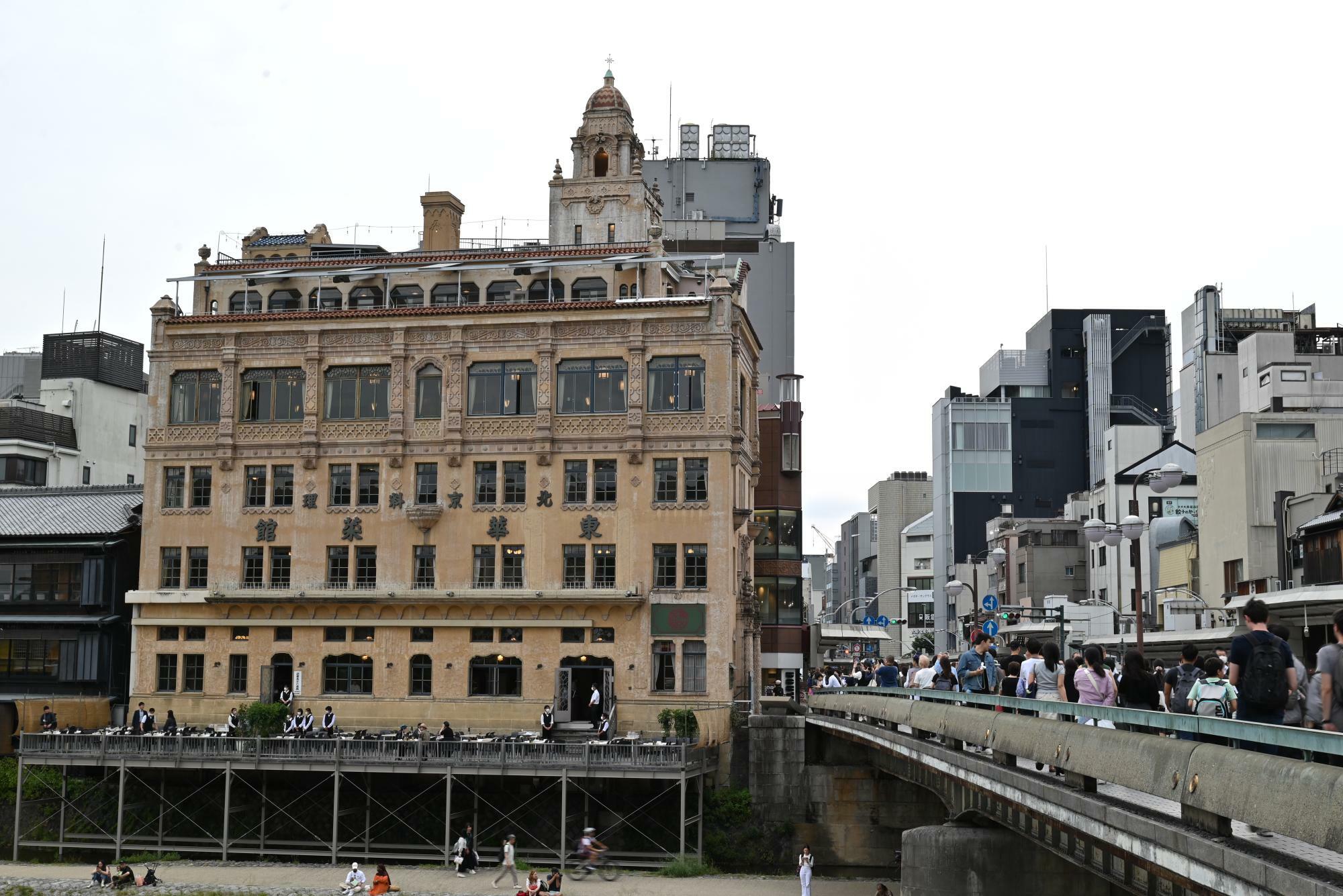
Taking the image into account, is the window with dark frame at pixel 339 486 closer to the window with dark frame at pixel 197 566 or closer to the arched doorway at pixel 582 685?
the window with dark frame at pixel 197 566

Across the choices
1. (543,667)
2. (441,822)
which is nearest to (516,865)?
(441,822)

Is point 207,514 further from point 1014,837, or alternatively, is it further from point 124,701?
point 1014,837

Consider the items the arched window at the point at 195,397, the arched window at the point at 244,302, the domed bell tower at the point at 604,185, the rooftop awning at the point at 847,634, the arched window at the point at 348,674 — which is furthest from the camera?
the rooftop awning at the point at 847,634

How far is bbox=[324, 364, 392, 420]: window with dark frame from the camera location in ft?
206

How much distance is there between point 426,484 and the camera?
202 ft

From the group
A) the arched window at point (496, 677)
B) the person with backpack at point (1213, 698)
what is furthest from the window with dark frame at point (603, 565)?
the person with backpack at point (1213, 698)

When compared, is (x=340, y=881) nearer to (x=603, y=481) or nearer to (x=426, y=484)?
(x=426, y=484)

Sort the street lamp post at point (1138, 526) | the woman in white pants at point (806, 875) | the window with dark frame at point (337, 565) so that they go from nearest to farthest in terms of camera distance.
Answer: the street lamp post at point (1138, 526)
the woman in white pants at point (806, 875)
the window with dark frame at point (337, 565)

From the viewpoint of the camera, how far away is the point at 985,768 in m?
24.4

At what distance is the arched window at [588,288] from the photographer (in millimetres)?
65188

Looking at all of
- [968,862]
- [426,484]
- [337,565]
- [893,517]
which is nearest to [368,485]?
[426,484]

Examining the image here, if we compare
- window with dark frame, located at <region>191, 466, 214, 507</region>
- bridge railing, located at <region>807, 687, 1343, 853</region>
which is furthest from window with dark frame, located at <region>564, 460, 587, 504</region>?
bridge railing, located at <region>807, 687, 1343, 853</region>

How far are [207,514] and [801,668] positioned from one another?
112 ft

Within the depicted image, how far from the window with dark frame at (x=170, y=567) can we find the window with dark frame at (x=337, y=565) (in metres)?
7.15
